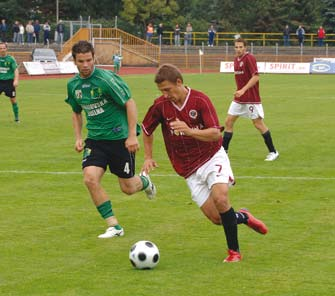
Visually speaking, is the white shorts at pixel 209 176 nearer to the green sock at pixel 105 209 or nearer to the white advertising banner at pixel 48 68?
the green sock at pixel 105 209

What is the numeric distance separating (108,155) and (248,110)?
6.81 m

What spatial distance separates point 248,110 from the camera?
16609 millimetres

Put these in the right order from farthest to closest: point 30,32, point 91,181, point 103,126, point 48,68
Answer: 1. point 30,32
2. point 48,68
3. point 103,126
4. point 91,181

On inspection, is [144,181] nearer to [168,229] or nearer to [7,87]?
[168,229]

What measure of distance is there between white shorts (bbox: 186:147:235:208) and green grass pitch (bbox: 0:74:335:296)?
652mm

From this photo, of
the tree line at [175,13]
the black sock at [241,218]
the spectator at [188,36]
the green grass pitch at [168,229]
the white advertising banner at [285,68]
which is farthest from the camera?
the tree line at [175,13]

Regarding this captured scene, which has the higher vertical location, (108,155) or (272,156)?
(108,155)

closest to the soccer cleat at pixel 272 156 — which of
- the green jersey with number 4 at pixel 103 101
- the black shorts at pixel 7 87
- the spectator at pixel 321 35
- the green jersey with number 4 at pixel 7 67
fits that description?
the green jersey with number 4 at pixel 103 101

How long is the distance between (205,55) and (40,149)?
49.5 meters

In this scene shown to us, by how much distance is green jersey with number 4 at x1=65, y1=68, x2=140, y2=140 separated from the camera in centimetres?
998

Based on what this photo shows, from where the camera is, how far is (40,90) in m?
38.2

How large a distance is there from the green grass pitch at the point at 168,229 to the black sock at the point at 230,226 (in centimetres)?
22

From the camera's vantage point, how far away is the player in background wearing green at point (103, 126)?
9945 mm

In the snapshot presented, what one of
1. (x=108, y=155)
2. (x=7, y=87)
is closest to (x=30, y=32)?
(x=7, y=87)
